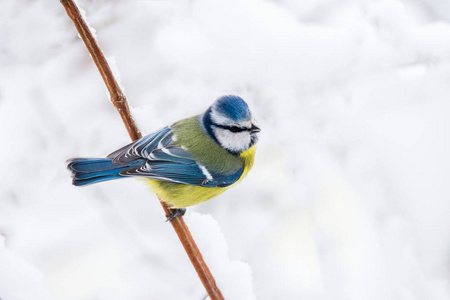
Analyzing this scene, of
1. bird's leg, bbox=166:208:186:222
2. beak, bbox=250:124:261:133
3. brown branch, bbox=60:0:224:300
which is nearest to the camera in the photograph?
brown branch, bbox=60:0:224:300

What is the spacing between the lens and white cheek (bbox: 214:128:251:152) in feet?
4.82

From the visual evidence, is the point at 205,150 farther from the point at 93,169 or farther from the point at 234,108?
the point at 93,169

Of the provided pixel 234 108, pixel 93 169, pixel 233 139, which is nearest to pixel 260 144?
pixel 233 139

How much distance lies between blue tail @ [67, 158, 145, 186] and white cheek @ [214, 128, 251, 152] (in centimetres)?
26

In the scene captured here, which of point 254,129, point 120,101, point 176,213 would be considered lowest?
point 176,213

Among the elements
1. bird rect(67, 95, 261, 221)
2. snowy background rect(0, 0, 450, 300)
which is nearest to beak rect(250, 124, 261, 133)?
bird rect(67, 95, 261, 221)

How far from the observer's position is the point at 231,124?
1419 mm

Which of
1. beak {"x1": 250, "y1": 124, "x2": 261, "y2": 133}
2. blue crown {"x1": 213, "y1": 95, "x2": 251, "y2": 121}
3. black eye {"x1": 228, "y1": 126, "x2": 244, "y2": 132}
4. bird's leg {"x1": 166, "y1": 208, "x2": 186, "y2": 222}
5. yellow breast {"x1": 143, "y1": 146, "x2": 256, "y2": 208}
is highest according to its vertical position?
blue crown {"x1": 213, "y1": 95, "x2": 251, "y2": 121}

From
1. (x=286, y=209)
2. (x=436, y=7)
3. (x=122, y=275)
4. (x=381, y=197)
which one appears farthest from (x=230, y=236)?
(x=436, y=7)

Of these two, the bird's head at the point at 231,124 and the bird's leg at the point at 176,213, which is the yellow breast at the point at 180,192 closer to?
the bird's leg at the point at 176,213

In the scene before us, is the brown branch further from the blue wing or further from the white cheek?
the white cheek

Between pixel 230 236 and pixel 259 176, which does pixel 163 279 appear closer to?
pixel 230 236

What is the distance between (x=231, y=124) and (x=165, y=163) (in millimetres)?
222

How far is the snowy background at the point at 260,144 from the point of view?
145cm
